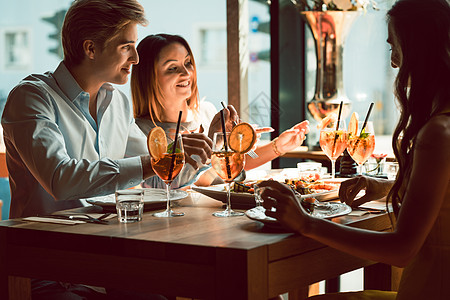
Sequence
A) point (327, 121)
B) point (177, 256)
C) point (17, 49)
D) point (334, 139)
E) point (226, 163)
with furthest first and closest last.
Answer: point (17, 49)
point (327, 121)
point (334, 139)
point (226, 163)
point (177, 256)

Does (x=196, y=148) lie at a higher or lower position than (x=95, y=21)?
lower

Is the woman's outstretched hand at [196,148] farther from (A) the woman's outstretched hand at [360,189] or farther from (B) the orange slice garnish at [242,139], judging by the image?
(A) the woman's outstretched hand at [360,189]

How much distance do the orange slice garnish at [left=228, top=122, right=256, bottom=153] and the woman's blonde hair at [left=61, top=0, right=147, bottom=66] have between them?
73 centimetres

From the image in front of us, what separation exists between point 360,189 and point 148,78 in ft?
4.91

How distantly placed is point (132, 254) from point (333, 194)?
2.45 ft

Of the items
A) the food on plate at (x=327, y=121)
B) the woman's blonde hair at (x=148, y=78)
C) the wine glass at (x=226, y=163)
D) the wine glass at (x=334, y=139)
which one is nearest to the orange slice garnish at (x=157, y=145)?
the wine glass at (x=226, y=163)

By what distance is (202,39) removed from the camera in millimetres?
4660

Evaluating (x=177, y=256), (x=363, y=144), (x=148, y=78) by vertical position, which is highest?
(x=148, y=78)

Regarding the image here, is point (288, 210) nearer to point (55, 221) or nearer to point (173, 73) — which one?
point (55, 221)

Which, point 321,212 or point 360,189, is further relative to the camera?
point 360,189

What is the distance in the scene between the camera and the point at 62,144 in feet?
6.45

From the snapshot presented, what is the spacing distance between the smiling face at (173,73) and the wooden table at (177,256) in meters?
1.37

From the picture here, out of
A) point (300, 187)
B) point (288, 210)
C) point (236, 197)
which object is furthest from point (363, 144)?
point (288, 210)

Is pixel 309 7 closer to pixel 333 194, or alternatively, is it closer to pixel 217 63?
pixel 217 63
